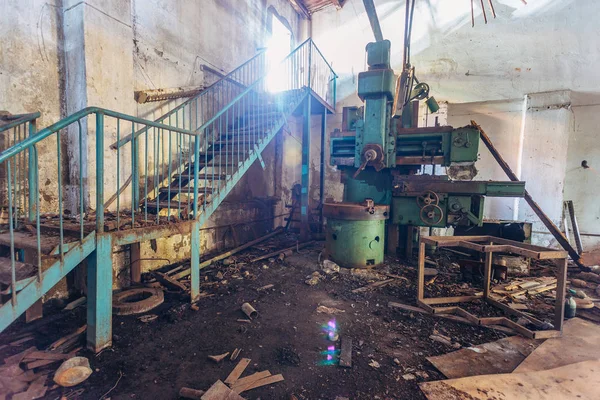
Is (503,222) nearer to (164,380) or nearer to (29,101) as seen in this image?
(164,380)

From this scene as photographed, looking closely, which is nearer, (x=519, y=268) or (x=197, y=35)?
(x=519, y=268)

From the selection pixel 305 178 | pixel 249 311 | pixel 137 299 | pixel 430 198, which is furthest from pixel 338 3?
pixel 137 299

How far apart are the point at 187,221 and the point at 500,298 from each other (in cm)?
403

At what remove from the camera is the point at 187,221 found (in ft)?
11.3

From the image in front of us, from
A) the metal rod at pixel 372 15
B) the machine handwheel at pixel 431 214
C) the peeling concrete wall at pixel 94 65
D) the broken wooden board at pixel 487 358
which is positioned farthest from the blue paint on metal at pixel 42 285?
the metal rod at pixel 372 15

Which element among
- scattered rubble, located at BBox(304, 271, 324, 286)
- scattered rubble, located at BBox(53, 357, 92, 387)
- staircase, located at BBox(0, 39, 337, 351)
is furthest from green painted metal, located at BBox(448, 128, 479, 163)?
scattered rubble, located at BBox(53, 357, 92, 387)

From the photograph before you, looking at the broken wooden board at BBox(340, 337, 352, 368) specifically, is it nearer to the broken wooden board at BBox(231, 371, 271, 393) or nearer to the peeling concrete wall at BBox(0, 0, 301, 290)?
the broken wooden board at BBox(231, 371, 271, 393)

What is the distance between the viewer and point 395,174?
4965 millimetres

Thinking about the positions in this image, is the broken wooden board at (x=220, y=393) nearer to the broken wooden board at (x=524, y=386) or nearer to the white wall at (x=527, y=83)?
the broken wooden board at (x=524, y=386)

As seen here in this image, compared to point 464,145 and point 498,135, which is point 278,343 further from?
point 498,135

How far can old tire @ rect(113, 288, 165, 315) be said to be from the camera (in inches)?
126

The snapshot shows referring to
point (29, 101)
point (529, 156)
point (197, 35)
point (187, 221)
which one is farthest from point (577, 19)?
point (29, 101)

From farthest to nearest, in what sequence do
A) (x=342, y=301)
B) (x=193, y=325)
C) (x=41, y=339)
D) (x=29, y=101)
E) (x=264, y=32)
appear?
1. (x=264, y=32)
2. (x=342, y=301)
3. (x=29, y=101)
4. (x=193, y=325)
5. (x=41, y=339)

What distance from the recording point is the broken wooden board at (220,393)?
1.99 m
